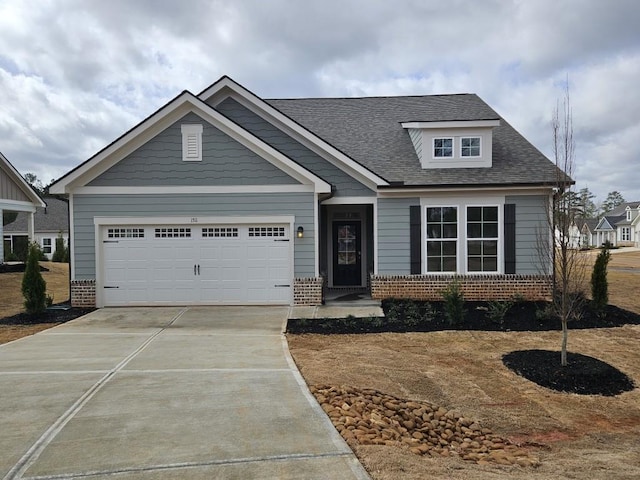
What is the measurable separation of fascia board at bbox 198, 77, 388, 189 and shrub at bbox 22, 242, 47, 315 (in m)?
6.08

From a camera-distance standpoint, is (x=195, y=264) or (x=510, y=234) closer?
(x=195, y=264)

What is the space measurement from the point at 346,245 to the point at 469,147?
4.88 m

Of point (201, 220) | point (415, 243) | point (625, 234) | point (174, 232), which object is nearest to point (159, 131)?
point (201, 220)

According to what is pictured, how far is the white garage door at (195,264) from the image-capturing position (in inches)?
474

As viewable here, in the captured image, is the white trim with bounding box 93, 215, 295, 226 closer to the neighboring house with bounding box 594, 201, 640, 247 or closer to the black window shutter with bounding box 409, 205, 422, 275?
the black window shutter with bounding box 409, 205, 422, 275

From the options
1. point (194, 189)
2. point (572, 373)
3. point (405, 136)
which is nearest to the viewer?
point (572, 373)

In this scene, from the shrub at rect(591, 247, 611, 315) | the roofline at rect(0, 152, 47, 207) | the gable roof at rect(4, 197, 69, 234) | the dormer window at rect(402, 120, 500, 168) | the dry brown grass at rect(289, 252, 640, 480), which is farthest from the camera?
the gable roof at rect(4, 197, 69, 234)

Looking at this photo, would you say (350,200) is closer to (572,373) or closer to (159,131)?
(159,131)

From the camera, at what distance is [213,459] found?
12.3ft

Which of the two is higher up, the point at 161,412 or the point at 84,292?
the point at 84,292

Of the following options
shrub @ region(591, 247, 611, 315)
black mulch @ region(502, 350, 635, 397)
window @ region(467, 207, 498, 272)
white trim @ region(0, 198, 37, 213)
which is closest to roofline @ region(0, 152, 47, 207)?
white trim @ region(0, 198, 37, 213)

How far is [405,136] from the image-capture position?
49.4 ft

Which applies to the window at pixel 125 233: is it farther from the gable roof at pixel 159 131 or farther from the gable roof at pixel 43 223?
the gable roof at pixel 43 223

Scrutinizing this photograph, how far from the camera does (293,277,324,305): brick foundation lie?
39.5 feet
